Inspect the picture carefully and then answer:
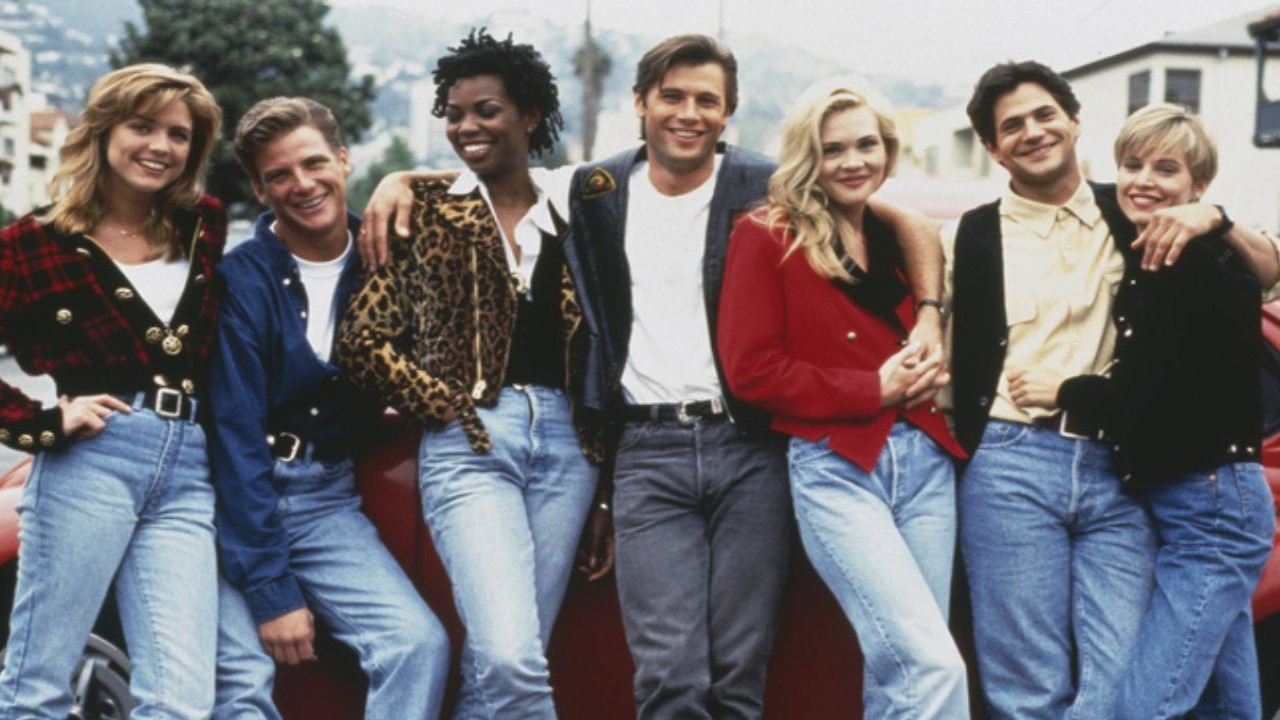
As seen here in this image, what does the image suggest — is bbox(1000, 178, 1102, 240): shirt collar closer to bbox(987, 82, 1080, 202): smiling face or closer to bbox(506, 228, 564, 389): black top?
bbox(987, 82, 1080, 202): smiling face

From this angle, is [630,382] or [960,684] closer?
[960,684]

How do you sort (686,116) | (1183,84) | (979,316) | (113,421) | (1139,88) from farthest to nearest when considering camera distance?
(1183,84) → (1139,88) → (686,116) → (979,316) → (113,421)

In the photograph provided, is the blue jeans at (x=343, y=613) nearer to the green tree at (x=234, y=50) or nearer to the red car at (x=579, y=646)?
the red car at (x=579, y=646)

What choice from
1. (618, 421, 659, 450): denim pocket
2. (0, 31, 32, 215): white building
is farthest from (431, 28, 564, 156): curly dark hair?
(0, 31, 32, 215): white building

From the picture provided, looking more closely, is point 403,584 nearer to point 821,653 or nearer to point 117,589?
point 117,589

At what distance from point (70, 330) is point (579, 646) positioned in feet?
4.81

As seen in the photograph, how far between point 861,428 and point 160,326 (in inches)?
65.6

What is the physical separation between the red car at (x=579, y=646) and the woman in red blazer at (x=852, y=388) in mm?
280

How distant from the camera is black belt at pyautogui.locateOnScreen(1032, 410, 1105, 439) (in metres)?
2.95

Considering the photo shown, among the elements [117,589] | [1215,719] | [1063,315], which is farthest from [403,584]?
[1215,719]

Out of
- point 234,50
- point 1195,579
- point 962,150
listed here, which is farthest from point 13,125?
point 1195,579

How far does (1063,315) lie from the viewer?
3021 millimetres

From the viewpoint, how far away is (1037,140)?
122 inches

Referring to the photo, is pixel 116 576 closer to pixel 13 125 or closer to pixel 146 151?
pixel 146 151
